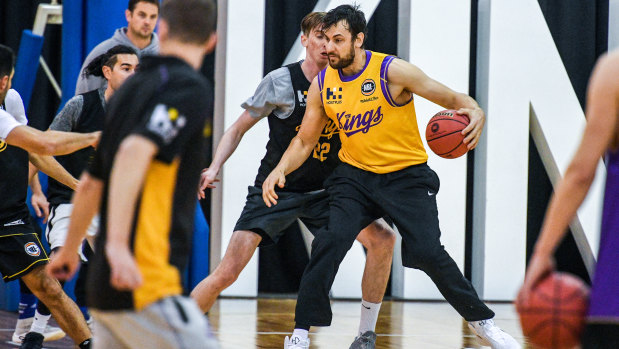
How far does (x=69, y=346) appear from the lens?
18.1 feet

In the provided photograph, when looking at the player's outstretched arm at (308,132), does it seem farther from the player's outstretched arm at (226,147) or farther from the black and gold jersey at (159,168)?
the black and gold jersey at (159,168)

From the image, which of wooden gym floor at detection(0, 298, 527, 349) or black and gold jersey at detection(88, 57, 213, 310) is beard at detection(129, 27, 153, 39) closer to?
wooden gym floor at detection(0, 298, 527, 349)

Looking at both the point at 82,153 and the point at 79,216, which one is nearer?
the point at 79,216

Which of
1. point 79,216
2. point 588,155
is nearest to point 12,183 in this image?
point 79,216

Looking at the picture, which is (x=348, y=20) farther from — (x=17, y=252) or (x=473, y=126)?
(x=17, y=252)

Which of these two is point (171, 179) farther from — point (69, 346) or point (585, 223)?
point (585, 223)

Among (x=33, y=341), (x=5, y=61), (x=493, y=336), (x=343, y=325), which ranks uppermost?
(x=5, y=61)

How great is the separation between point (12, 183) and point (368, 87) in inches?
87.0

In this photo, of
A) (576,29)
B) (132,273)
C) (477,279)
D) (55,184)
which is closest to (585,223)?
(477,279)

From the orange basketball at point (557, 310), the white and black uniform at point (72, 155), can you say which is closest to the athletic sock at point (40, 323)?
Result: the white and black uniform at point (72, 155)

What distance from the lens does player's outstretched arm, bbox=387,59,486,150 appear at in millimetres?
4824

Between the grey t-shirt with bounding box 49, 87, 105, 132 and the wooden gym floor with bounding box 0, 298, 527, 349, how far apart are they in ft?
4.60

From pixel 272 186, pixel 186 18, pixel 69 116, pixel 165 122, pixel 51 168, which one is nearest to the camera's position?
pixel 165 122

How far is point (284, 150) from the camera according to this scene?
5531mm
